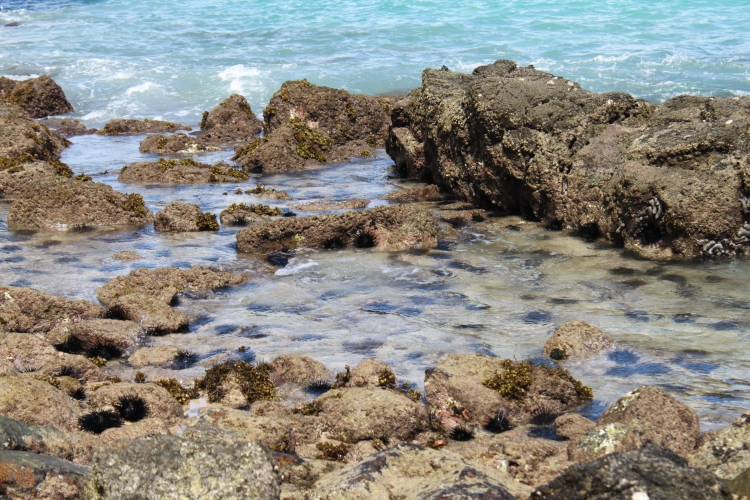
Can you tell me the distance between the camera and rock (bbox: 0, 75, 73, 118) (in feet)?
98.0

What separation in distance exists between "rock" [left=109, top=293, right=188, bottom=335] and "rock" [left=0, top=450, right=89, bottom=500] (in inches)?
207

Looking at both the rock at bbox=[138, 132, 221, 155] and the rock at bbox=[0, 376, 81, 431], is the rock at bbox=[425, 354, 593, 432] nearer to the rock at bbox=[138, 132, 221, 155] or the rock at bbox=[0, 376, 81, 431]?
the rock at bbox=[0, 376, 81, 431]

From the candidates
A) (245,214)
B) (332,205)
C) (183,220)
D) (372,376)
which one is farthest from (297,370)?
(332,205)

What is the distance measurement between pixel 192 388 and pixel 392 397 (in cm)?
246

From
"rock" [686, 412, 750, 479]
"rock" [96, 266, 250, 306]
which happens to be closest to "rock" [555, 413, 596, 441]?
"rock" [686, 412, 750, 479]

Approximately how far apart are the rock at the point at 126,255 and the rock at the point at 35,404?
Answer: 628 centimetres

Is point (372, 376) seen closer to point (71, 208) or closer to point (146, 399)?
point (146, 399)

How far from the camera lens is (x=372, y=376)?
8719 mm

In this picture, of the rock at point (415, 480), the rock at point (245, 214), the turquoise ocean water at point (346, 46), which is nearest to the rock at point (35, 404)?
the rock at point (415, 480)

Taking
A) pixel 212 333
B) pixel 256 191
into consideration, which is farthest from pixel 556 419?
pixel 256 191

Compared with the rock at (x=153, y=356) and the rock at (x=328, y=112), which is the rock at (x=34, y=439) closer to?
the rock at (x=153, y=356)

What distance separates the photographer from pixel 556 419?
775 centimetres

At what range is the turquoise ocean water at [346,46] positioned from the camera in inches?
1363

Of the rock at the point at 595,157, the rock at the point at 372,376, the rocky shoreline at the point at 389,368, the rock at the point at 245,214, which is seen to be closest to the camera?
the rocky shoreline at the point at 389,368
